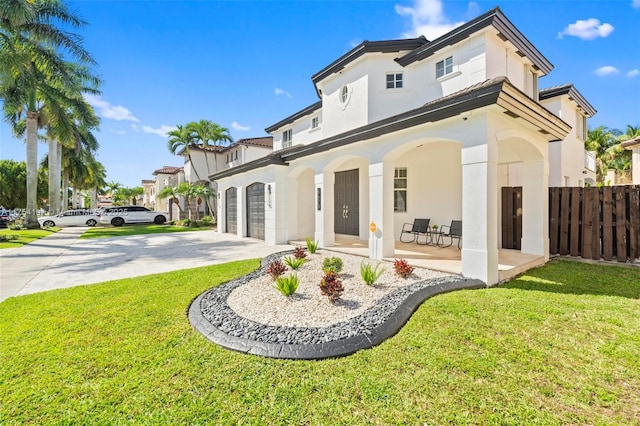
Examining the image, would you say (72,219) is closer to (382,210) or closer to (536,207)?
(382,210)

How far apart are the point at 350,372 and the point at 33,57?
25.0m

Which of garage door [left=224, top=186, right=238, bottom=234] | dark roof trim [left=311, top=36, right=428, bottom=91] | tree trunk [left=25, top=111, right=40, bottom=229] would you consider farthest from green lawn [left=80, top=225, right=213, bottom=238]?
dark roof trim [left=311, top=36, right=428, bottom=91]

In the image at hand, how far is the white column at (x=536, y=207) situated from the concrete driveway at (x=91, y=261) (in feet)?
29.5

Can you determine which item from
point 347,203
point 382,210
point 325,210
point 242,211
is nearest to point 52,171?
point 242,211

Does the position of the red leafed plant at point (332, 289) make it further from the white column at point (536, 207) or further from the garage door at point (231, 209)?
the garage door at point (231, 209)

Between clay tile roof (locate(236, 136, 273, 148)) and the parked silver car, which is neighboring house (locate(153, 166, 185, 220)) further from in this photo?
clay tile roof (locate(236, 136, 273, 148))

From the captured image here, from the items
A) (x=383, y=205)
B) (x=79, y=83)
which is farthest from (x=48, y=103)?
(x=383, y=205)

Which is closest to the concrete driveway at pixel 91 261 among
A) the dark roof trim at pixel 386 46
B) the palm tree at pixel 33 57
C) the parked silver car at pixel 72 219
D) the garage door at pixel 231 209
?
the garage door at pixel 231 209

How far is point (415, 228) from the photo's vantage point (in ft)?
35.9

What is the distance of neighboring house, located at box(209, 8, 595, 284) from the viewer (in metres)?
6.26

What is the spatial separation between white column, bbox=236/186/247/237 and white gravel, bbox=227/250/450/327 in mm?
9582

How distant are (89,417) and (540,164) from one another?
11238 millimetres

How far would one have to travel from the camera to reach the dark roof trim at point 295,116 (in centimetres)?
1454

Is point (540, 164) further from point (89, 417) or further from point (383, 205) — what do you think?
point (89, 417)
